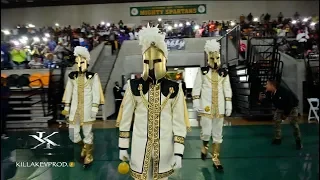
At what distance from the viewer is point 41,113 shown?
3822mm

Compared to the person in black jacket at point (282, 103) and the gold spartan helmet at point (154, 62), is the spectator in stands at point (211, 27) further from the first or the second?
the gold spartan helmet at point (154, 62)

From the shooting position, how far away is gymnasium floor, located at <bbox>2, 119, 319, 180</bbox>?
296 cm

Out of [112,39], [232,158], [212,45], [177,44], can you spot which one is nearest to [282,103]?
[232,158]

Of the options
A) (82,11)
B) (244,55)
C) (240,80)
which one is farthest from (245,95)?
(82,11)

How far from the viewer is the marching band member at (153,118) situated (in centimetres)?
196

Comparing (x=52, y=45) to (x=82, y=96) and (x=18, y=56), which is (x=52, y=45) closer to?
(x=18, y=56)

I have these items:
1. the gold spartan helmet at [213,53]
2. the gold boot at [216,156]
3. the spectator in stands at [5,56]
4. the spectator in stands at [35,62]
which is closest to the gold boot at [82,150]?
the spectator in stands at [35,62]

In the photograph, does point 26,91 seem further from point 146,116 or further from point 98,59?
point 146,116

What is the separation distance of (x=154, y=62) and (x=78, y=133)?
5.99 ft

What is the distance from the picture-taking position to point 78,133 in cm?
338

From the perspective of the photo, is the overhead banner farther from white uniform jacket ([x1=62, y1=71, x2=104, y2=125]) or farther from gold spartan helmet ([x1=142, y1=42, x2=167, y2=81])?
gold spartan helmet ([x1=142, y1=42, x2=167, y2=81])

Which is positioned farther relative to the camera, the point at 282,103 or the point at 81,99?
the point at 282,103

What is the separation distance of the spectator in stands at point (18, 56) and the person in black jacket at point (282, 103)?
3006 millimetres

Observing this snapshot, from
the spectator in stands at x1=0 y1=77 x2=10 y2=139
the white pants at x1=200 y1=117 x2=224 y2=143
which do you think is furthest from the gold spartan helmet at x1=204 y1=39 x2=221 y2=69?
the spectator in stands at x1=0 y1=77 x2=10 y2=139
